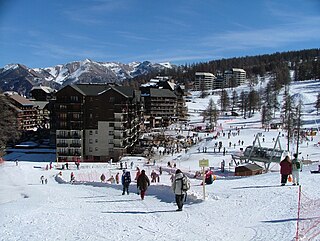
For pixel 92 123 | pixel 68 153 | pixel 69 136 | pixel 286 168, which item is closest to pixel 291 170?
pixel 286 168

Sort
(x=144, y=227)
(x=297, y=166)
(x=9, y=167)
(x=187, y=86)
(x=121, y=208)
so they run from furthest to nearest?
1. (x=187, y=86)
2. (x=9, y=167)
3. (x=297, y=166)
4. (x=121, y=208)
5. (x=144, y=227)

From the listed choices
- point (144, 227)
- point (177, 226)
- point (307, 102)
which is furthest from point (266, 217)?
point (307, 102)

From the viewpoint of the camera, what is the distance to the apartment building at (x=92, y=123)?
58562 millimetres

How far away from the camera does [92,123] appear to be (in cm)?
5969

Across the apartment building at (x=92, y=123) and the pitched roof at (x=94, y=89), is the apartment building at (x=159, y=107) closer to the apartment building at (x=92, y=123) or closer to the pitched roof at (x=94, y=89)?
the pitched roof at (x=94, y=89)

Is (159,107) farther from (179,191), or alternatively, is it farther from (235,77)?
(179,191)

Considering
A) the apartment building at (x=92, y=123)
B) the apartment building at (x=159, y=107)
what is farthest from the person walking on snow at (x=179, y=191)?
the apartment building at (x=159, y=107)

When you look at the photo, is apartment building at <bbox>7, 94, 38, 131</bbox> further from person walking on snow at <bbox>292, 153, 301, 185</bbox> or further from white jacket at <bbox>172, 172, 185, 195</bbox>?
white jacket at <bbox>172, 172, 185, 195</bbox>

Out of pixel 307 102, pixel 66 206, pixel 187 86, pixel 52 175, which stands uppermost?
pixel 187 86

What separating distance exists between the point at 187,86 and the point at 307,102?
73.4m

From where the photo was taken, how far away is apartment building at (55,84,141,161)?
58.6 metres

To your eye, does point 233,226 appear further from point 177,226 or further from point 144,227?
point 144,227

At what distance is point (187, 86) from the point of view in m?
180

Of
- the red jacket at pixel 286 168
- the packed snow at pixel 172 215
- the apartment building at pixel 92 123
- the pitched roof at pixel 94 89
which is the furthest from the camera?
the pitched roof at pixel 94 89
